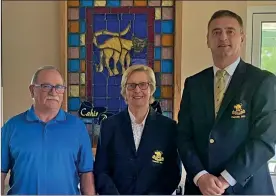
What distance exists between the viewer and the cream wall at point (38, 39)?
4.09 feet

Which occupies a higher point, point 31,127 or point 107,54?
point 107,54

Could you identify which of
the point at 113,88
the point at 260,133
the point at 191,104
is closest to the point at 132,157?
the point at 191,104

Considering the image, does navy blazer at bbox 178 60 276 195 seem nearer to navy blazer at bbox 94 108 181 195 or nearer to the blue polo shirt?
navy blazer at bbox 94 108 181 195

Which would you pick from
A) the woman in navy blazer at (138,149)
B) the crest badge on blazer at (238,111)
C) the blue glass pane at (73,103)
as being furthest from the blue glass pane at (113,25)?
the crest badge on blazer at (238,111)

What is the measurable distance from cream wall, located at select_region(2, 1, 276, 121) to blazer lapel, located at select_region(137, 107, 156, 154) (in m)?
0.41

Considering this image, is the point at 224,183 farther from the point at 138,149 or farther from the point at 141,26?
the point at 141,26

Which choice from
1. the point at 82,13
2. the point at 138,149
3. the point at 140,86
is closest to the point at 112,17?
the point at 82,13

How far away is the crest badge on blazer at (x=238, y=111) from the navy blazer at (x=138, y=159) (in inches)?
6.8

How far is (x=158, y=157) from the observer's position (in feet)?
2.91

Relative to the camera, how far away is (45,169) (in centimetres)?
83

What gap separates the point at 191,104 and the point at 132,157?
20cm

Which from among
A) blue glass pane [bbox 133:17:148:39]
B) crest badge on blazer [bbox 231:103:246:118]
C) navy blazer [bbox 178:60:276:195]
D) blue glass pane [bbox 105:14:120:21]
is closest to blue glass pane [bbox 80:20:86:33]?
blue glass pane [bbox 105:14:120:21]

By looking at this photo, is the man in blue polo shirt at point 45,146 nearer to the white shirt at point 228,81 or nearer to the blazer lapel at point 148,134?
the blazer lapel at point 148,134

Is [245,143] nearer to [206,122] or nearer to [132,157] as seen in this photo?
[206,122]
